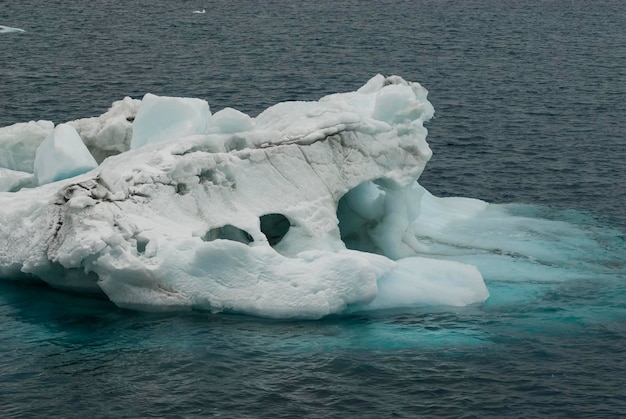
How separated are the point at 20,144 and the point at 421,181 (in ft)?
49.6

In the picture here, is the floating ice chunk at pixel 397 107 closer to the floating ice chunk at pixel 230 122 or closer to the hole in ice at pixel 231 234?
the floating ice chunk at pixel 230 122

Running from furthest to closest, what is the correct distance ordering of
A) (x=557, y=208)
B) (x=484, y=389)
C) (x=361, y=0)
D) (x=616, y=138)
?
(x=361, y=0) → (x=616, y=138) → (x=557, y=208) → (x=484, y=389)

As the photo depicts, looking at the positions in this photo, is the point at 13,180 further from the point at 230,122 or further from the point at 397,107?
the point at 397,107

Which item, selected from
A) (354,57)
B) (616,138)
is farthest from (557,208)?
(354,57)

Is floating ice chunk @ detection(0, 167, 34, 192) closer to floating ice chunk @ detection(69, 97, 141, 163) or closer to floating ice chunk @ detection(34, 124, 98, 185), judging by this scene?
floating ice chunk @ detection(34, 124, 98, 185)

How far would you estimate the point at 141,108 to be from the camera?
3403cm

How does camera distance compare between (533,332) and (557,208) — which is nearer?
(533,332)

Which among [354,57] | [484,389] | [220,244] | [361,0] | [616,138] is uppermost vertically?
[361,0]

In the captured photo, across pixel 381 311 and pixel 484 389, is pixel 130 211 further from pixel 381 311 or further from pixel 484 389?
pixel 484 389

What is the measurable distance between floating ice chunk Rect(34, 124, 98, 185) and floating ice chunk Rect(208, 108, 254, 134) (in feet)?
13.4

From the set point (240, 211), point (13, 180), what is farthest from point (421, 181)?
point (13, 180)

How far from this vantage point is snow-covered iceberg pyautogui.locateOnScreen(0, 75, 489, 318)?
1090 inches

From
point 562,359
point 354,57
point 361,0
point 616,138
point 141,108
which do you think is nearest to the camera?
point 562,359

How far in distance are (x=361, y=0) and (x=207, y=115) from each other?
71042mm
